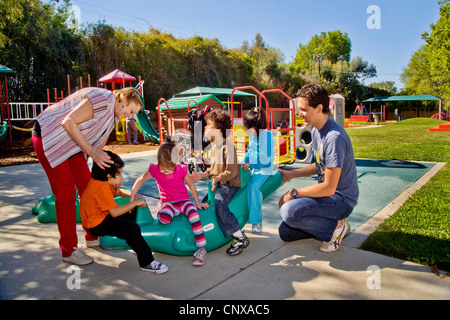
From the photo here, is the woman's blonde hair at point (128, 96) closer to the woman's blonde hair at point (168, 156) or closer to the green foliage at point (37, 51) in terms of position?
the woman's blonde hair at point (168, 156)

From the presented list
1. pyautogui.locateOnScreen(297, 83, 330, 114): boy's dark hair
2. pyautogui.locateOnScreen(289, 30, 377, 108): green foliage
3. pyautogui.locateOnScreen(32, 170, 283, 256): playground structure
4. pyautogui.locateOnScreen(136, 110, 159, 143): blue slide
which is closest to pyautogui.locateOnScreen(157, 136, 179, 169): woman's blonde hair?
pyautogui.locateOnScreen(32, 170, 283, 256): playground structure

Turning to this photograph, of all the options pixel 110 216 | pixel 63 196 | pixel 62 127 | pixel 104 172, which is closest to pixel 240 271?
pixel 110 216

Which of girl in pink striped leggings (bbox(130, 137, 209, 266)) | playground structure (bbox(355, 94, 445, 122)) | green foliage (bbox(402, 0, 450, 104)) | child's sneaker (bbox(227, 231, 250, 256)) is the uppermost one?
green foliage (bbox(402, 0, 450, 104))

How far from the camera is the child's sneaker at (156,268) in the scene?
263cm

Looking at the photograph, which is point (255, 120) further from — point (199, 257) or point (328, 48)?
point (328, 48)

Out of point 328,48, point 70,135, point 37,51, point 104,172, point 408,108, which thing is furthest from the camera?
point 328,48

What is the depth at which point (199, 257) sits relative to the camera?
9.16 feet

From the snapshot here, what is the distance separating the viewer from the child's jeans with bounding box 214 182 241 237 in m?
3.04

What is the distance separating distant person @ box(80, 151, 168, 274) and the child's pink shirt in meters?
0.31

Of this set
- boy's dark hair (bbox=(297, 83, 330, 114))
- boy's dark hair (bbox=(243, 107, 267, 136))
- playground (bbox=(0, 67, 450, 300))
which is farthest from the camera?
boy's dark hair (bbox=(243, 107, 267, 136))

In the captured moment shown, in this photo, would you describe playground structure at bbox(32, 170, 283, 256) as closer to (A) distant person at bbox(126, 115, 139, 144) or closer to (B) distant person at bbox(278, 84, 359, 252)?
(B) distant person at bbox(278, 84, 359, 252)

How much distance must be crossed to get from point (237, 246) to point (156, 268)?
2.48 ft
